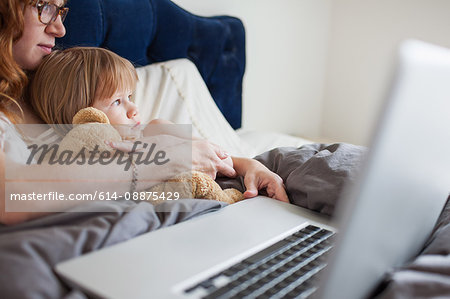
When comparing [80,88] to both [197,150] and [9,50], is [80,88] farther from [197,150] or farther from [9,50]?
[197,150]

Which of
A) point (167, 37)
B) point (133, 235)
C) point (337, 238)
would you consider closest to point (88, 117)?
point (133, 235)

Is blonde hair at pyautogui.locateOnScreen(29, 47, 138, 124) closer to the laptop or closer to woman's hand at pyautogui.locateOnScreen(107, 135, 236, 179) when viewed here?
woman's hand at pyautogui.locateOnScreen(107, 135, 236, 179)

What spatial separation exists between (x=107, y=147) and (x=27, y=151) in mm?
182

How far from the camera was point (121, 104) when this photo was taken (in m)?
1.12

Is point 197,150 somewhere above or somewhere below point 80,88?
below

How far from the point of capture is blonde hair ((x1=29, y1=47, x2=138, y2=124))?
1056 mm

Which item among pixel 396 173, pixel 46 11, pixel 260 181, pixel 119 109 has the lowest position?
pixel 260 181

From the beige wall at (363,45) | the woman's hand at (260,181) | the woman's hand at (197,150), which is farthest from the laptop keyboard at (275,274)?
the beige wall at (363,45)

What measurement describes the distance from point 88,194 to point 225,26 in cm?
130

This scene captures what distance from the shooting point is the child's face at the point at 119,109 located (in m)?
1.08

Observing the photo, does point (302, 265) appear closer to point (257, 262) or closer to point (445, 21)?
point (257, 262)

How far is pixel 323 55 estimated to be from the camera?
2.97 metres

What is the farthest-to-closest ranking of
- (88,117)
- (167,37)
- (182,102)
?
(167,37) → (182,102) → (88,117)

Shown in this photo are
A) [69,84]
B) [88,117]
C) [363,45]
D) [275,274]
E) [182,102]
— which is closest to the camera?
[275,274]
